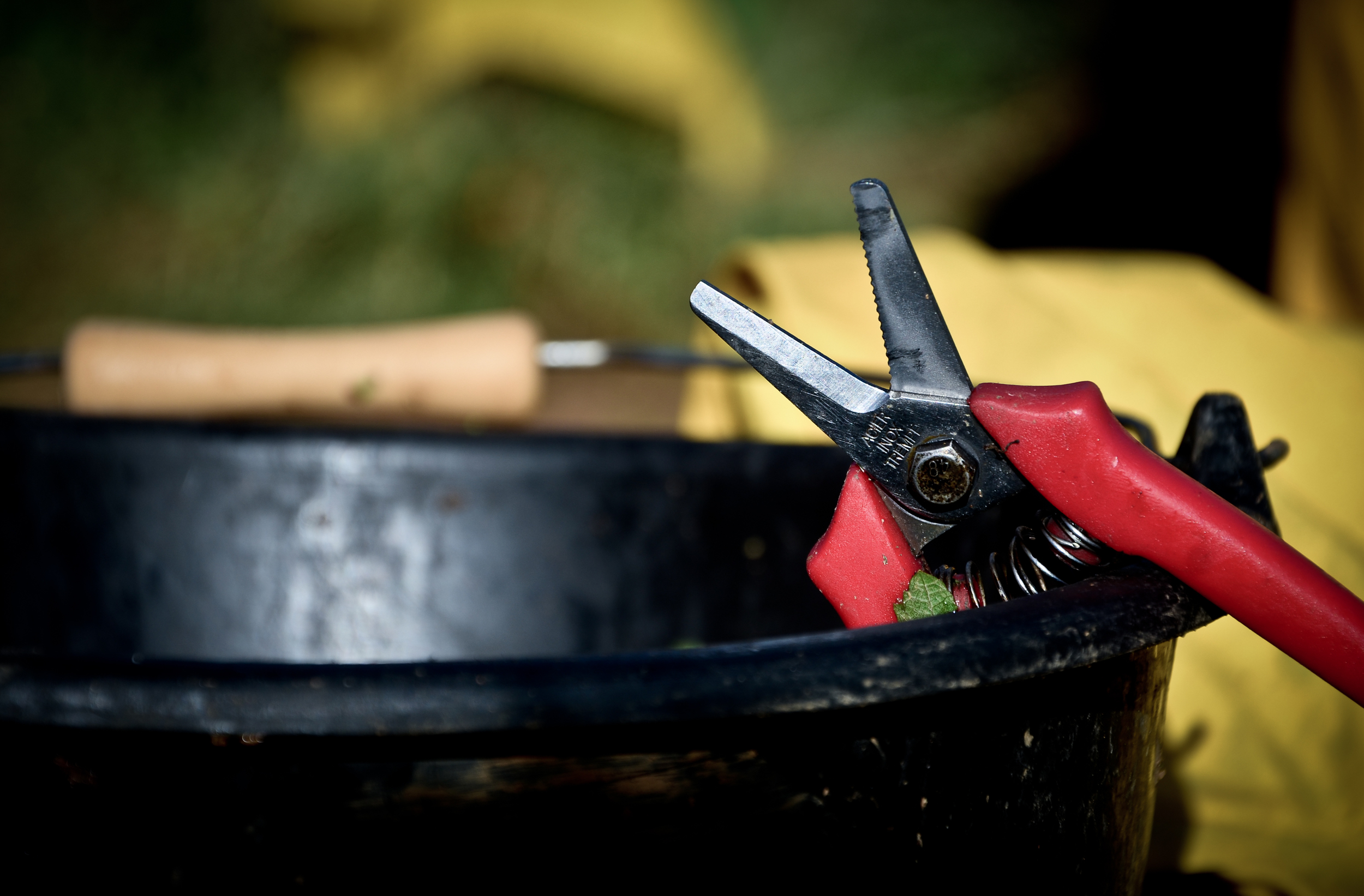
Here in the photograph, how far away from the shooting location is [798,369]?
15.2 inches

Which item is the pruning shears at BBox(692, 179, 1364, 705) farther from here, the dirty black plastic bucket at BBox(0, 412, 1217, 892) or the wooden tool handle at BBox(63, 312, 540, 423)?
the wooden tool handle at BBox(63, 312, 540, 423)

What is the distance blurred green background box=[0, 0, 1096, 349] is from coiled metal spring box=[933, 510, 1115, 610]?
2461mm

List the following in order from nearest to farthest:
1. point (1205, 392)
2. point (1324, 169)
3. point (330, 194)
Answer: point (1205, 392), point (1324, 169), point (330, 194)

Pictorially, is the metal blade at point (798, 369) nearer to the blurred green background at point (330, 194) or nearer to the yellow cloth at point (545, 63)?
the blurred green background at point (330, 194)

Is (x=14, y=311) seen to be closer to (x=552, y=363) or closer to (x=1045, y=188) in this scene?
(x=552, y=363)

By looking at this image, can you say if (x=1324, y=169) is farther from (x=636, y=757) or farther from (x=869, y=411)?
(x=636, y=757)

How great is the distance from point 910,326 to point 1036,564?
0.11 metres

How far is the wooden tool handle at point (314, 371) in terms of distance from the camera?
857 millimetres

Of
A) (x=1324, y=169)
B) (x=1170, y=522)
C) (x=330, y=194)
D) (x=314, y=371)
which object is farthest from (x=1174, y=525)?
(x=330, y=194)

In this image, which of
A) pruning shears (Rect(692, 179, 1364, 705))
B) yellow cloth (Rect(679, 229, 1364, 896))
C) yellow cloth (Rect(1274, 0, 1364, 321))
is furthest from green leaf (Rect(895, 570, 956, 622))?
Answer: yellow cloth (Rect(1274, 0, 1364, 321))

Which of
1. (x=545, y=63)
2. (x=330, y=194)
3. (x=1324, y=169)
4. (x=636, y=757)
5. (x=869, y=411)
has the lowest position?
(x=636, y=757)

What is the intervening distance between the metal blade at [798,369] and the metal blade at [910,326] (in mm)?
15

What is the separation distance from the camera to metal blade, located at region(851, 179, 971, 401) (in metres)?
0.38

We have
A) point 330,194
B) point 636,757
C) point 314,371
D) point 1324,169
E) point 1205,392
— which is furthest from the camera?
point 330,194
